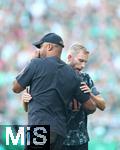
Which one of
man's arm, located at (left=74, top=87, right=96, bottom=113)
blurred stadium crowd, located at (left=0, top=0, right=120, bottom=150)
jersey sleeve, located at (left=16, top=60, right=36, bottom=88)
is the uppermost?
blurred stadium crowd, located at (left=0, top=0, right=120, bottom=150)

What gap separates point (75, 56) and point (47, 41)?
23 cm

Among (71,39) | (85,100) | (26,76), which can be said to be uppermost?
(71,39)

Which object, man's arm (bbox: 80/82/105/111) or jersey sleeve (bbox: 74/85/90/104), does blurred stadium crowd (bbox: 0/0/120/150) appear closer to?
man's arm (bbox: 80/82/105/111)

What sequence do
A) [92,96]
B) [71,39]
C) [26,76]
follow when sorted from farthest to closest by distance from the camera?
[71,39] → [92,96] → [26,76]

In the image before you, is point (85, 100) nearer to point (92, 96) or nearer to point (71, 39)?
point (92, 96)

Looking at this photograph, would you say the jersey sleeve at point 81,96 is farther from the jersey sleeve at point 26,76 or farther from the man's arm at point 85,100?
the jersey sleeve at point 26,76

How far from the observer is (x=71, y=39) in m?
6.33

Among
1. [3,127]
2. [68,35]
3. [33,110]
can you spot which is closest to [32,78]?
[33,110]

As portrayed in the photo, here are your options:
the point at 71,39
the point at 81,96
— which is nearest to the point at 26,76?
the point at 81,96

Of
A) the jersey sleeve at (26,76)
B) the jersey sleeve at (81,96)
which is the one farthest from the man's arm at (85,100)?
the jersey sleeve at (26,76)

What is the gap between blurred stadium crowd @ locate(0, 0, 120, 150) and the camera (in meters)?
6.13

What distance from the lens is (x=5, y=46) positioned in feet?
20.9

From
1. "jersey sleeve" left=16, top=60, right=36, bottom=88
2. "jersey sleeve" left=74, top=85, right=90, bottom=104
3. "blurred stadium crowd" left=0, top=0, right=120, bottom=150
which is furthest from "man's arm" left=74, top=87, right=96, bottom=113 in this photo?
"blurred stadium crowd" left=0, top=0, right=120, bottom=150

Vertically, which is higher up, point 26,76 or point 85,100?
point 26,76
